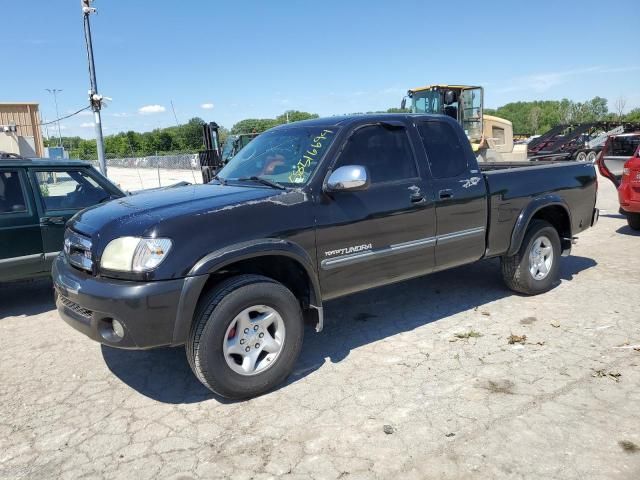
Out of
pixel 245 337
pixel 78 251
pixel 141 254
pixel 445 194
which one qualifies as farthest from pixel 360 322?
pixel 78 251

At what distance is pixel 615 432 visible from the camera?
309cm

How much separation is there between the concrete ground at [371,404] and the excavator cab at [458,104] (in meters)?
13.1

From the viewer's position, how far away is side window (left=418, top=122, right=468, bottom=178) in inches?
187

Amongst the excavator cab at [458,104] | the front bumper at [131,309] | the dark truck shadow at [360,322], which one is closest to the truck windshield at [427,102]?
the excavator cab at [458,104]

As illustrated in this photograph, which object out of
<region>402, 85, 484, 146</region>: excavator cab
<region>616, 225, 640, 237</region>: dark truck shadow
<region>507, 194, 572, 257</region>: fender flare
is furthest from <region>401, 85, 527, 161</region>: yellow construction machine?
<region>507, 194, 572, 257</region>: fender flare

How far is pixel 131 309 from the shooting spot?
10.6 feet

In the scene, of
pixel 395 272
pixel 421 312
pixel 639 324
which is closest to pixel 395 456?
pixel 395 272

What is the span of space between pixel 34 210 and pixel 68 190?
1.72 feet

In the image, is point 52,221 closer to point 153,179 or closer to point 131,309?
point 131,309

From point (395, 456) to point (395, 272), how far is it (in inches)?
69.8

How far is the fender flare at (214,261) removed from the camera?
3.30m

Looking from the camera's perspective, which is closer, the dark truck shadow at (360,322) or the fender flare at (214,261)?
the fender flare at (214,261)

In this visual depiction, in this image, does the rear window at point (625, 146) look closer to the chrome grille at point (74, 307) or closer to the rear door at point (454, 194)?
the rear door at point (454, 194)

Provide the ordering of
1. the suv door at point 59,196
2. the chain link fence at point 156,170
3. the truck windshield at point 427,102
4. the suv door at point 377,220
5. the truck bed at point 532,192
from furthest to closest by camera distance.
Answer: the chain link fence at point 156,170 → the truck windshield at point 427,102 → the suv door at point 59,196 → the truck bed at point 532,192 → the suv door at point 377,220
